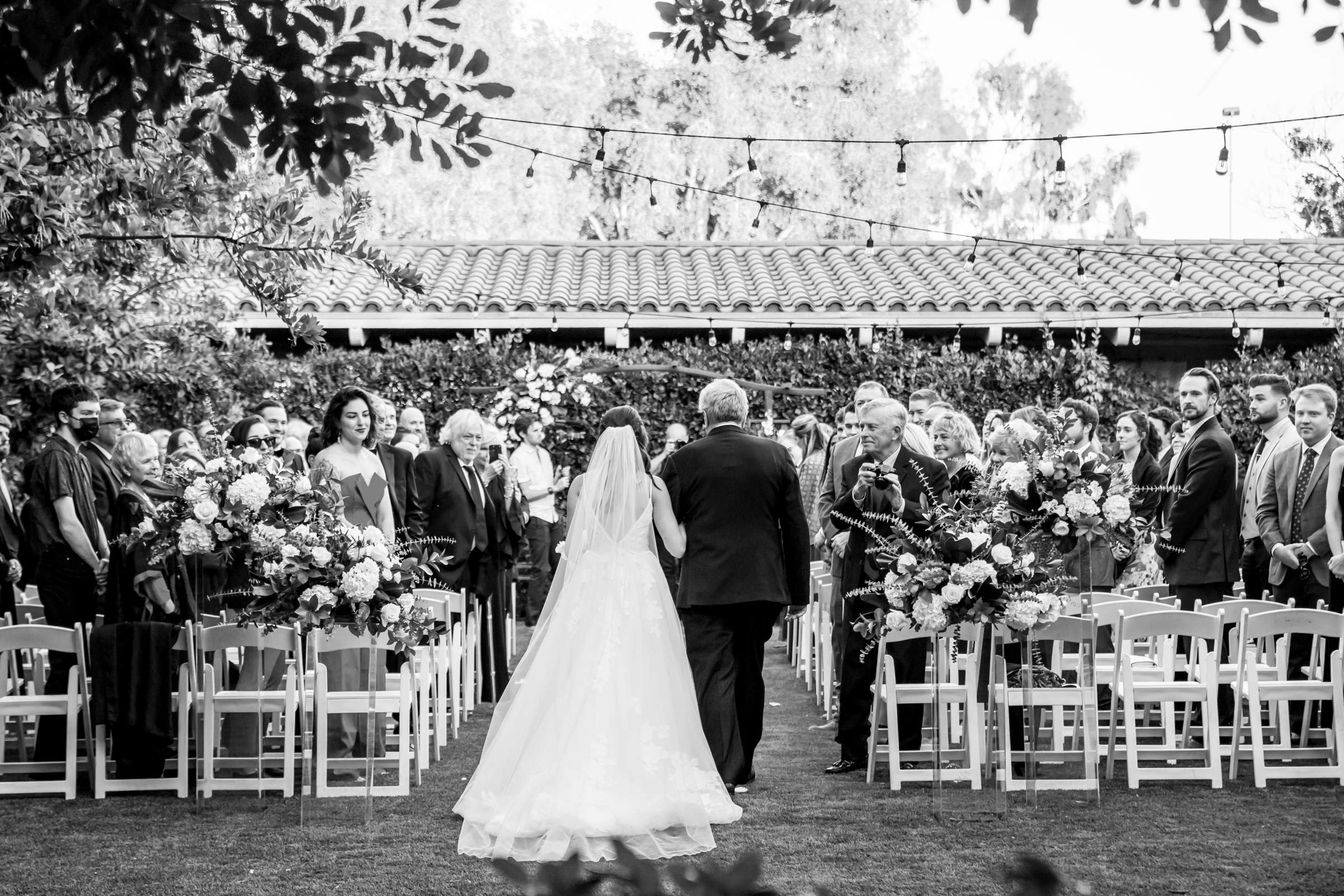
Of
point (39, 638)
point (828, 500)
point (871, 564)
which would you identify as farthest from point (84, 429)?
point (828, 500)

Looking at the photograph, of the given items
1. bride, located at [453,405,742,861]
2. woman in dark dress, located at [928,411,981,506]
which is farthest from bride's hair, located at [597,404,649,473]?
woman in dark dress, located at [928,411,981,506]

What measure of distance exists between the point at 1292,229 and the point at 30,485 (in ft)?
94.5

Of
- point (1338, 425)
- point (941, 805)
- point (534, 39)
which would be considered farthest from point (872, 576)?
point (534, 39)

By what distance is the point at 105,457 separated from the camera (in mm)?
8070

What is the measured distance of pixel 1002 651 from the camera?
689 cm

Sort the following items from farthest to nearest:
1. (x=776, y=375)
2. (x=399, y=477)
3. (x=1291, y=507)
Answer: (x=776, y=375) < (x=399, y=477) < (x=1291, y=507)

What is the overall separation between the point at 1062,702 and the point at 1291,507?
2716mm

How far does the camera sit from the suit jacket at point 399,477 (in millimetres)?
9031

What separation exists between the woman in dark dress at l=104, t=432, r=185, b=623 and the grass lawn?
3.29ft

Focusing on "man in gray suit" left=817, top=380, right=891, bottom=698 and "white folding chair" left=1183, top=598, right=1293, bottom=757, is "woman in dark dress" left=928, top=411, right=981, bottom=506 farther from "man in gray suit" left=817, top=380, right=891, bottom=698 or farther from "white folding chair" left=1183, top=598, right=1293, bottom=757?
"white folding chair" left=1183, top=598, right=1293, bottom=757

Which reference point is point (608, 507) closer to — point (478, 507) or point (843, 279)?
point (478, 507)

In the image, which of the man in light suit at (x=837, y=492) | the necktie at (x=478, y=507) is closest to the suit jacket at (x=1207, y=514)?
the man in light suit at (x=837, y=492)

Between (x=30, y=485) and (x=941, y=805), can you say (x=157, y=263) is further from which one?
(x=941, y=805)

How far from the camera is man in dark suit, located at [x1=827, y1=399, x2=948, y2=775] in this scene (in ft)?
24.6
